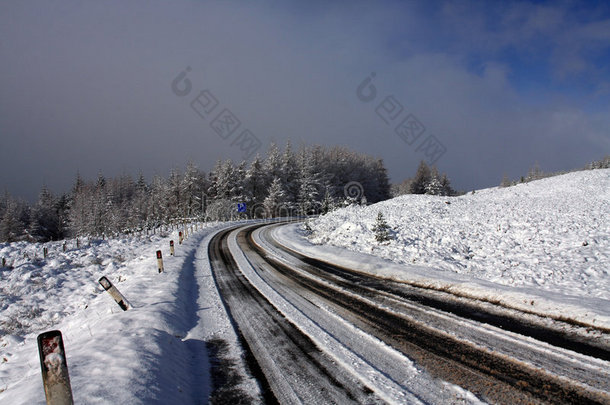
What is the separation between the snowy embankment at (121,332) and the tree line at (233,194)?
110ft

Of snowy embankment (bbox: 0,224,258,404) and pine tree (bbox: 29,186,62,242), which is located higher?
pine tree (bbox: 29,186,62,242)

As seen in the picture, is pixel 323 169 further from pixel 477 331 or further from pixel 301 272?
pixel 477 331

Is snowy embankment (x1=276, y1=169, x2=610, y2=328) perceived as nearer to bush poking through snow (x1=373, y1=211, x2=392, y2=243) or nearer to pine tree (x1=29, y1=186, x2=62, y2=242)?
bush poking through snow (x1=373, y1=211, x2=392, y2=243)

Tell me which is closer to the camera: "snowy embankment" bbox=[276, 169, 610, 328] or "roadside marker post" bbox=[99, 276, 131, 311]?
"roadside marker post" bbox=[99, 276, 131, 311]

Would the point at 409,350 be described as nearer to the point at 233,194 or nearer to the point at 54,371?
the point at 54,371

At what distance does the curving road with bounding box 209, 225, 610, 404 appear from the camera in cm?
361

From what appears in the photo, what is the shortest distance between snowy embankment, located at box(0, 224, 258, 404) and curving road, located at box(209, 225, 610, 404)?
0.70 meters

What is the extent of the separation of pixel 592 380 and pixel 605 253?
9115 millimetres

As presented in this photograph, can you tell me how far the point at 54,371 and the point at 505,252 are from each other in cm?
1332

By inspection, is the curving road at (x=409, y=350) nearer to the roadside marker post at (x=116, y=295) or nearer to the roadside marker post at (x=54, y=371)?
the roadside marker post at (x=54, y=371)

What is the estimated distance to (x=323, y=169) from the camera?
6562cm

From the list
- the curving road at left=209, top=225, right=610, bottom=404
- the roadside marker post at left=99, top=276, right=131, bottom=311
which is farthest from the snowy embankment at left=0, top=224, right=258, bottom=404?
the curving road at left=209, top=225, right=610, bottom=404

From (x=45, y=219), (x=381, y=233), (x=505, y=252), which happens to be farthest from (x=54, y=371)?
(x=45, y=219)

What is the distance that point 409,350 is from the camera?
15.4 feet
